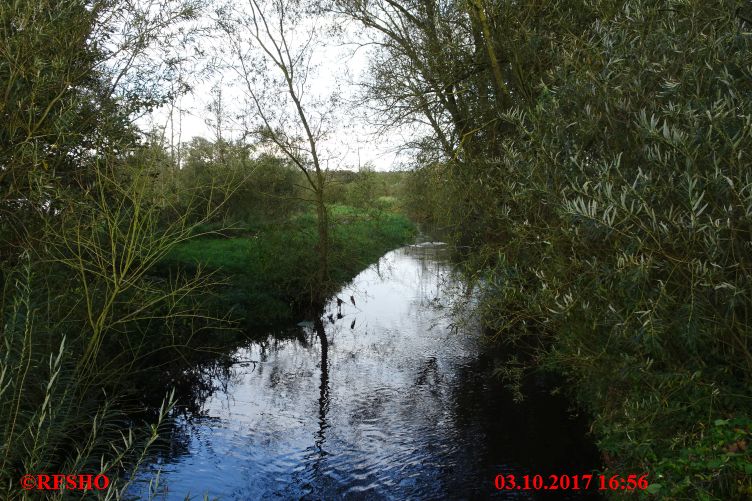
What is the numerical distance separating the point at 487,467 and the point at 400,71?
28.9 feet

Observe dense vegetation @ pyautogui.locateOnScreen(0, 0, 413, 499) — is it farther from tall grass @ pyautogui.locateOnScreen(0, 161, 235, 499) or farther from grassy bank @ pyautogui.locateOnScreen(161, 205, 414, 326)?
grassy bank @ pyautogui.locateOnScreen(161, 205, 414, 326)

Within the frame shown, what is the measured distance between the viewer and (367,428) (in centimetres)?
971

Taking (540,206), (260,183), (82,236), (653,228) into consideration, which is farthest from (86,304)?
(260,183)

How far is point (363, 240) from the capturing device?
31.4 m

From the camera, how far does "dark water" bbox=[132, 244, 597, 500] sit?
25.7 feet

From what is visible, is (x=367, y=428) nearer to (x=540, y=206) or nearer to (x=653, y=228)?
(x=540, y=206)

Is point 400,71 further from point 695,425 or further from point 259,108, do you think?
point 695,425

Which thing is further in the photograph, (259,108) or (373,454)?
(259,108)

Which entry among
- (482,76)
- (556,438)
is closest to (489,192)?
(482,76)

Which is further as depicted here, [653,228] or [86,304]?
[86,304]

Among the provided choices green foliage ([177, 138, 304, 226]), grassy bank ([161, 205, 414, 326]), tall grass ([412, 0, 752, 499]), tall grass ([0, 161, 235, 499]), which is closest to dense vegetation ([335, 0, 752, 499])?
tall grass ([412, 0, 752, 499])
